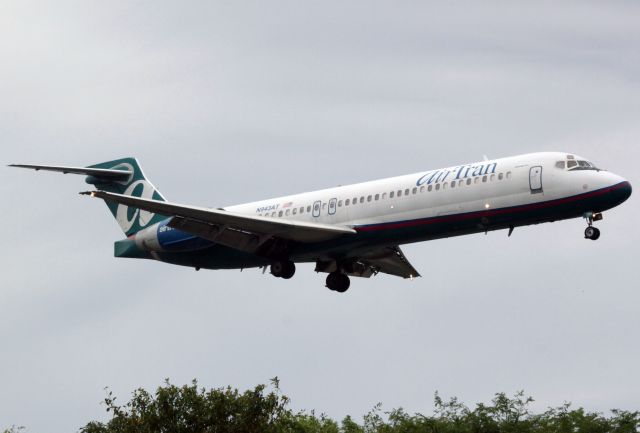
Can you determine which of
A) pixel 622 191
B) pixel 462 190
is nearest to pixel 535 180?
pixel 462 190

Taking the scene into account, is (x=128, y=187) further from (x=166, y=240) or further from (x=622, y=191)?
(x=622, y=191)

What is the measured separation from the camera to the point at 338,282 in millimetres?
55500

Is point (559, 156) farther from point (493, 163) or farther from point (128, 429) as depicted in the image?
point (128, 429)

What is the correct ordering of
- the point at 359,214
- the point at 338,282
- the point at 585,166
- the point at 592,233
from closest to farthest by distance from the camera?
the point at 592,233 < the point at 585,166 < the point at 359,214 < the point at 338,282

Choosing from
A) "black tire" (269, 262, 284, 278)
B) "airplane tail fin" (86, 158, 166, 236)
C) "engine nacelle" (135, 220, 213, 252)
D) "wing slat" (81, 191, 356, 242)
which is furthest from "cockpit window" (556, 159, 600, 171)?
"airplane tail fin" (86, 158, 166, 236)

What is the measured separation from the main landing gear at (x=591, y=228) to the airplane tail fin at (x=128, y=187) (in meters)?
19.5

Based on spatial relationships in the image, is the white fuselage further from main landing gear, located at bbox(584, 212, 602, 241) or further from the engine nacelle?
the engine nacelle

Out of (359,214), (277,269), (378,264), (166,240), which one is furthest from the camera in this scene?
(378,264)

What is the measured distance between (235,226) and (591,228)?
13187mm

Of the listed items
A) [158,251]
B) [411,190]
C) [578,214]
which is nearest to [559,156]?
[578,214]

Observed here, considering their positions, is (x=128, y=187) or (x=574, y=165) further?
(x=128, y=187)

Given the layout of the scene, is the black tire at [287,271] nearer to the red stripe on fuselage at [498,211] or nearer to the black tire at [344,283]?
the black tire at [344,283]

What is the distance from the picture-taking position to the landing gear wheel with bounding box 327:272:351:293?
5544 centimetres

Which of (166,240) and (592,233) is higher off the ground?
(166,240)
